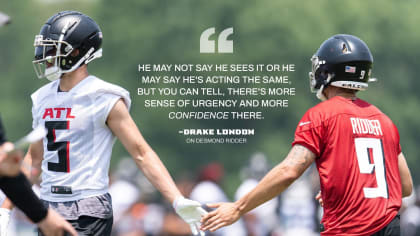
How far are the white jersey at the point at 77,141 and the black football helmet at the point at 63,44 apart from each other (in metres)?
0.19

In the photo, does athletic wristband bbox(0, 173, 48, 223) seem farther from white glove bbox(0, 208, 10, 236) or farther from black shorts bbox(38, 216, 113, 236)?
white glove bbox(0, 208, 10, 236)

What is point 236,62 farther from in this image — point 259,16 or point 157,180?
point 157,180

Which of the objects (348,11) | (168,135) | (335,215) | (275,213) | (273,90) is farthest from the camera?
(348,11)

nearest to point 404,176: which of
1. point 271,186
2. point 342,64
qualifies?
point 342,64

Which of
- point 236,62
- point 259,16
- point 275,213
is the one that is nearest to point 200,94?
point 236,62

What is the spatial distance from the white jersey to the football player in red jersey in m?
1.14

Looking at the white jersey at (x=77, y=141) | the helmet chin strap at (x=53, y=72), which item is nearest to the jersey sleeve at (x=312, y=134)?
the white jersey at (x=77, y=141)

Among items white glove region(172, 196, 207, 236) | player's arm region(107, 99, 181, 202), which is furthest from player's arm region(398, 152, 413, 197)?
player's arm region(107, 99, 181, 202)

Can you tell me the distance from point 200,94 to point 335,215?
26.6 metres

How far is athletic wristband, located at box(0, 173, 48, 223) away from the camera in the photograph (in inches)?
157

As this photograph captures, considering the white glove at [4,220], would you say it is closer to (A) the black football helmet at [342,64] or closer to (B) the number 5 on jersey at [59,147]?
(B) the number 5 on jersey at [59,147]

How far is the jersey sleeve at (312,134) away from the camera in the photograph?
5199mm

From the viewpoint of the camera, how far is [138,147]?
5.65 metres

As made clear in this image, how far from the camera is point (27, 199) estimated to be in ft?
13.3
